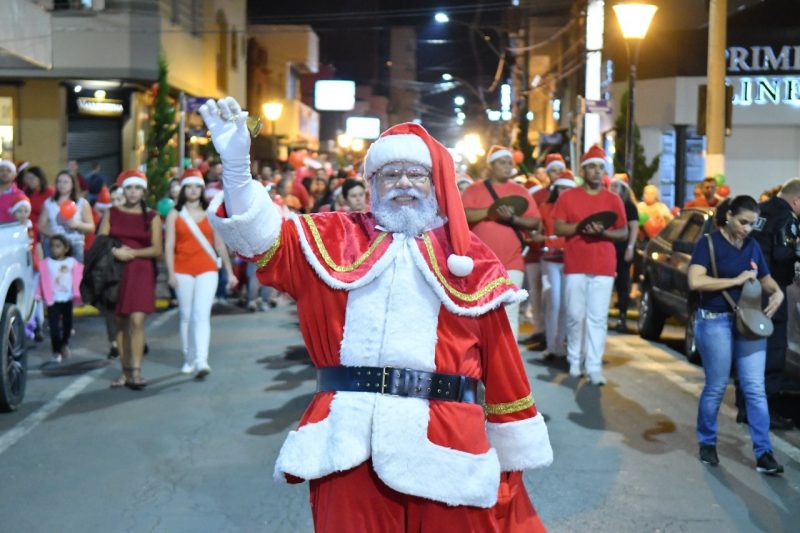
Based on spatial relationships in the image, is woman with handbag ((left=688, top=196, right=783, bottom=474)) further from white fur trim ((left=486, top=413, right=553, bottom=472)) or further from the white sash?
the white sash

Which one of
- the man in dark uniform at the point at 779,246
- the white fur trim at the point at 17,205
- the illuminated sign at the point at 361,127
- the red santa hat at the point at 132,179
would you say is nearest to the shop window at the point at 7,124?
the white fur trim at the point at 17,205

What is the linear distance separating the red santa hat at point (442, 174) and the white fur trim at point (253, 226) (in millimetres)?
449

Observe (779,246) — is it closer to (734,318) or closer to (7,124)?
(734,318)

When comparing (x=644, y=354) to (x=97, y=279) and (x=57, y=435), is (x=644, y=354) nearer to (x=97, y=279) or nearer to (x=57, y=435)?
(x=97, y=279)

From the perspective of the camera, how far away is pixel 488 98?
11869 cm

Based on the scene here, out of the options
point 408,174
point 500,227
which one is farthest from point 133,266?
point 408,174

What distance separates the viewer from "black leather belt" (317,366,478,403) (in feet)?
13.6

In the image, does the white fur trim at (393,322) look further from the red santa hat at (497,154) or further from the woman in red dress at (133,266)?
the woman in red dress at (133,266)

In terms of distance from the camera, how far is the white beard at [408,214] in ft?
14.1

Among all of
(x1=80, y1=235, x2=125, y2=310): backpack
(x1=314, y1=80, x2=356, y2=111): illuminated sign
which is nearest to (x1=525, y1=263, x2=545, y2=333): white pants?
(x1=80, y1=235, x2=125, y2=310): backpack

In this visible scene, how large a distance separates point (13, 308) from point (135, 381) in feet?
4.42

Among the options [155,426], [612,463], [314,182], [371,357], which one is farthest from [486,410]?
[314,182]

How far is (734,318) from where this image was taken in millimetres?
8289

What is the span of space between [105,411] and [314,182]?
1114 cm
